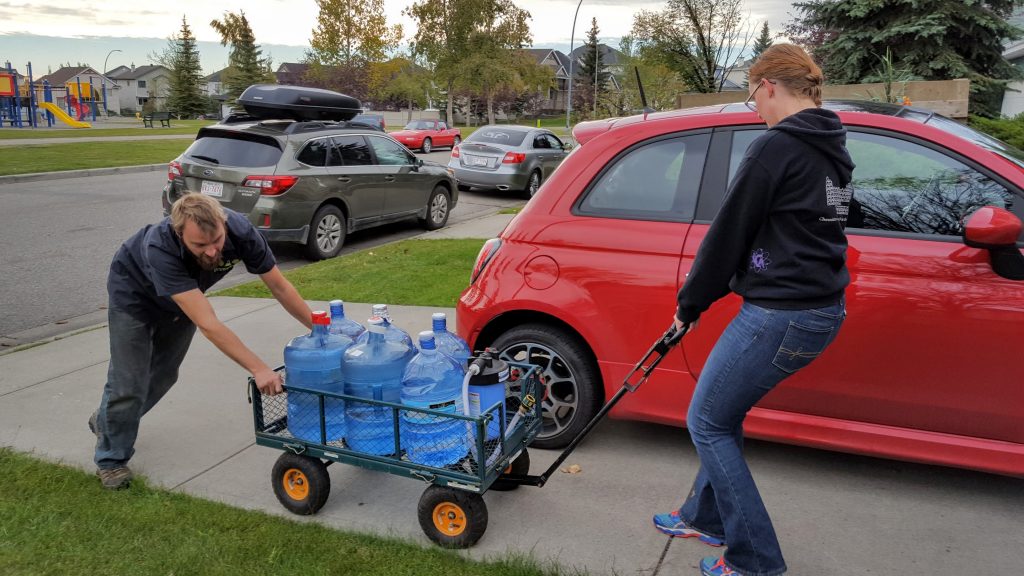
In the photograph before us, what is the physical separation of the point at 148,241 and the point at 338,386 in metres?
1.01

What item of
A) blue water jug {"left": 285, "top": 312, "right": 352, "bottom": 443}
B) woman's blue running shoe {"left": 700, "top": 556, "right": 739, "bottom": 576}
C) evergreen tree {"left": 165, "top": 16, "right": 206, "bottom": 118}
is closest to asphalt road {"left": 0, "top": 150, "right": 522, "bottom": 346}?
blue water jug {"left": 285, "top": 312, "right": 352, "bottom": 443}

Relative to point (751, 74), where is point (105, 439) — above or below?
below

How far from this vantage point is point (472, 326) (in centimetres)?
404

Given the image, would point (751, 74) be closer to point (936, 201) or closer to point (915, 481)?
point (936, 201)

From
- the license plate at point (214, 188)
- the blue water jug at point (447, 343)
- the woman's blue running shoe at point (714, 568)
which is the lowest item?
the woman's blue running shoe at point (714, 568)

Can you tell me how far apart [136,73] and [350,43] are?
69.4m

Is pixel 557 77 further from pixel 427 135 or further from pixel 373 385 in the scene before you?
pixel 373 385

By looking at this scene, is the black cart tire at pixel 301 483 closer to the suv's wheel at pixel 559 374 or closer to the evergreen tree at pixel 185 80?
the suv's wheel at pixel 559 374

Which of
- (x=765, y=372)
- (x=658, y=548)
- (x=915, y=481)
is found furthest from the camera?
(x=915, y=481)

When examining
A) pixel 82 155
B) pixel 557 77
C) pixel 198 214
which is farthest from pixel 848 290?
pixel 557 77

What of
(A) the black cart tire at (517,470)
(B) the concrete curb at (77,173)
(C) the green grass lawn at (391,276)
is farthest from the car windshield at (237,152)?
(B) the concrete curb at (77,173)

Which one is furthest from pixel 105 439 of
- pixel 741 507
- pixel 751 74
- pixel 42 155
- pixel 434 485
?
Answer: pixel 42 155

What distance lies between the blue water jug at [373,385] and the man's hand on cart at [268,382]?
10.9 inches

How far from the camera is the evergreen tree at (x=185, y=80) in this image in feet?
222
